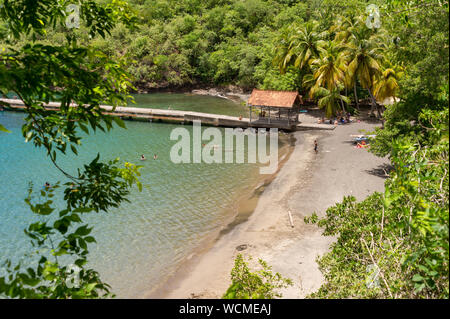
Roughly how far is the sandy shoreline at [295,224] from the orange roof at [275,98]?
647 centimetres

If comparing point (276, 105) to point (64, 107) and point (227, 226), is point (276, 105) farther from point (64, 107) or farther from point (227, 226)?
point (64, 107)

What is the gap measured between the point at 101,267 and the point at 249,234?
6491 mm

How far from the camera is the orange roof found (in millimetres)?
33656

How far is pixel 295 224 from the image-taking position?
17.3 meters

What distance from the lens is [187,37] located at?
2239 inches

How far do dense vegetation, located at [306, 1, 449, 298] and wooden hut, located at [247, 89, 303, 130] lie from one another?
59.7 feet

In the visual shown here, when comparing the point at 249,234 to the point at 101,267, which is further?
the point at 249,234

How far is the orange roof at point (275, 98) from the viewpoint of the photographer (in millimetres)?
33656

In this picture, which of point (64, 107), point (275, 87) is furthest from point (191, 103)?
point (64, 107)

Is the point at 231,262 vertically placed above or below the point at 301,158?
below

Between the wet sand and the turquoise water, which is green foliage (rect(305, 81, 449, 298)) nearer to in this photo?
the wet sand

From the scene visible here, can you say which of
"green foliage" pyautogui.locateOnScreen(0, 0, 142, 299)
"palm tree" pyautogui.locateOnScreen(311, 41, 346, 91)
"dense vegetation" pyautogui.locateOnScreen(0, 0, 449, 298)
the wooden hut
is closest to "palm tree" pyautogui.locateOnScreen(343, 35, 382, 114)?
"dense vegetation" pyautogui.locateOnScreen(0, 0, 449, 298)
